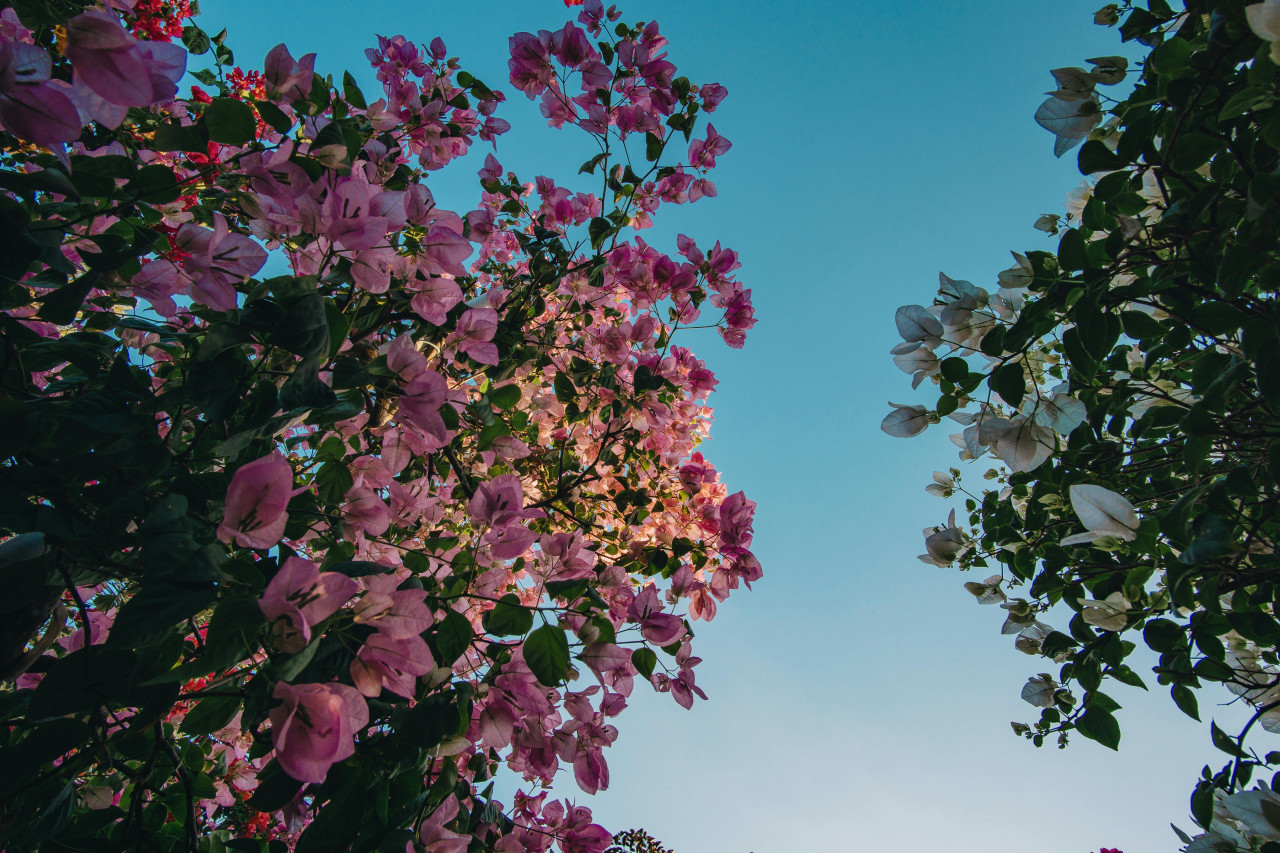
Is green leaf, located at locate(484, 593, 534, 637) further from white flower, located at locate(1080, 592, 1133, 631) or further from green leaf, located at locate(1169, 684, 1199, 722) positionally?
green leaf, located at locate(1169, 684, 1199, 722)

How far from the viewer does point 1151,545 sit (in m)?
1.15

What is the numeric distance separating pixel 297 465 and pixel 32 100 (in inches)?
62.3

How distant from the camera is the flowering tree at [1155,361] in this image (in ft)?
3.47

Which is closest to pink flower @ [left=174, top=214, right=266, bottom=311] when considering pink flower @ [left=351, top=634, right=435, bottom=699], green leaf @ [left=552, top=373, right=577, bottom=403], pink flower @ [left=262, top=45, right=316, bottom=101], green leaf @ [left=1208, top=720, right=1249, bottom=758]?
pink flower @ [left=262, top=45, right=316, bottom=101]

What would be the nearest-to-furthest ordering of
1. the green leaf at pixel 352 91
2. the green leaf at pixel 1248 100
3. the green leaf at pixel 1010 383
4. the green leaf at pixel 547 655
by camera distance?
the green leaf at pixel 1248 100, the green leaf at pixel 547 655, the green leaf at pixel 1010 383, the green leaf at pixel 352 91

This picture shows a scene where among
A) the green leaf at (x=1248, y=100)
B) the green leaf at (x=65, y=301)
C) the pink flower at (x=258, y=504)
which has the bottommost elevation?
the pink flower at (x=258, y=504)

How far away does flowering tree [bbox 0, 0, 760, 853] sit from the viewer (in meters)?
0.86

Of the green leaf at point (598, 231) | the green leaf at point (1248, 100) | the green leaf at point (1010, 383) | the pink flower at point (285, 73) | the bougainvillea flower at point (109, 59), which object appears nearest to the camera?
the bougainvillea flower at point (109, 59)

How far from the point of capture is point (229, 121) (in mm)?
1065

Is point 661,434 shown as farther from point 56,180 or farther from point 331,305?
point 56,180

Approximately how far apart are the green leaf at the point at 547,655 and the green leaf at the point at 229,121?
42.5 inches

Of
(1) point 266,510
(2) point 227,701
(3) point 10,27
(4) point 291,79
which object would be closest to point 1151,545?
(1) point 266,510

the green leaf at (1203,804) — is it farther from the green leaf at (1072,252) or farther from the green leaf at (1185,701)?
the green leaf at (1072,252)

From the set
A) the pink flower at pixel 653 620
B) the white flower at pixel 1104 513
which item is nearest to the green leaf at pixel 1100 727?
the white flower at pixel 1104 513
